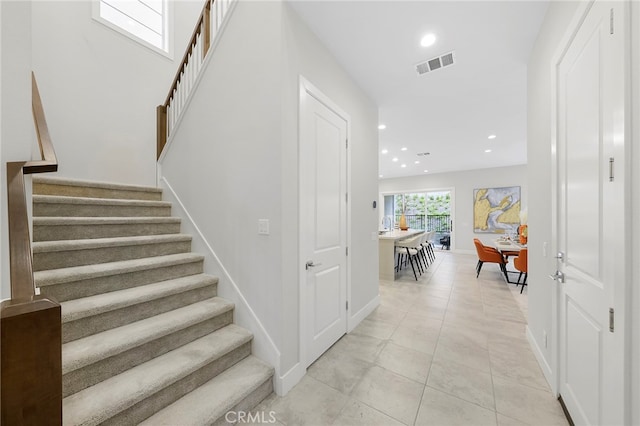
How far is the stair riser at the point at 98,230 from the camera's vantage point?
6.27ft

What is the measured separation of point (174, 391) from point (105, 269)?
1.01 meters

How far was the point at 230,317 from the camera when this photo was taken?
2145 mm

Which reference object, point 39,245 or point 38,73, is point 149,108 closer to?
point 38,73

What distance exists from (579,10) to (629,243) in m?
1.37

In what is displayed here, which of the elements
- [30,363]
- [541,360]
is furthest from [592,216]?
[30,363]

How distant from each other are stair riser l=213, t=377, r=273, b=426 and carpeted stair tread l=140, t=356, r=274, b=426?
3 centimetres

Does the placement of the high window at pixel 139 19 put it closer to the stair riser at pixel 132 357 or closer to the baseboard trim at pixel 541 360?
the stair riser at pixel 132 357

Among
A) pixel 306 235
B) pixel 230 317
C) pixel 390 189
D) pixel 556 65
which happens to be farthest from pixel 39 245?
pixel 390 189

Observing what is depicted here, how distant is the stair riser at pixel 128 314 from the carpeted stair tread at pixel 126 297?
0.12 feet

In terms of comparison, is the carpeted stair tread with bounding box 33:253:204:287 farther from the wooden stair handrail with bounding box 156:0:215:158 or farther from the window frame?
the window frame

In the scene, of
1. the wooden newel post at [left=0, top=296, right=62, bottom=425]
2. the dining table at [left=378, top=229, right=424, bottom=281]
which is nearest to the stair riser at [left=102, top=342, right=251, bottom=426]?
the wooden newel post at [left=0, top=296, right=62, bottom=425]

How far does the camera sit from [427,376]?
2008mm

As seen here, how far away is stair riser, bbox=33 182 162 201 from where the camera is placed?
239 centimetres

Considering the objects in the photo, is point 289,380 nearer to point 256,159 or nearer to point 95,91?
point 256,159
